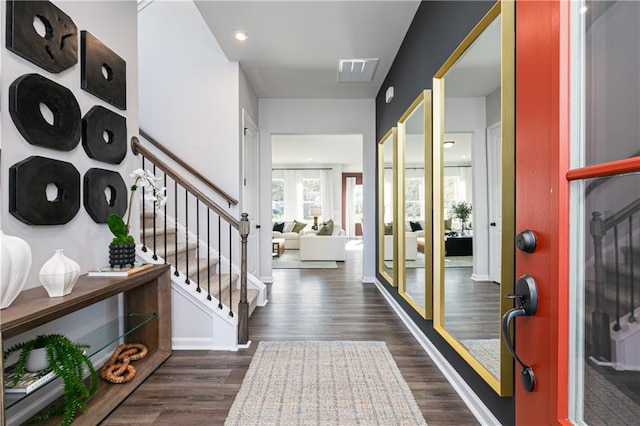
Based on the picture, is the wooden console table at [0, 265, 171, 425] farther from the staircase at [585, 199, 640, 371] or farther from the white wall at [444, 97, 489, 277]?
the white wall at [444, 97, 489, 277]

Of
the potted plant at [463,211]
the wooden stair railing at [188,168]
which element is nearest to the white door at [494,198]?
the potted plant at [463,211]

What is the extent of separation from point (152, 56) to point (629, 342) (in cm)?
449

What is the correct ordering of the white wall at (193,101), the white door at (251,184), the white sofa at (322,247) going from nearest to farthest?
the white wall at (193,101) < the white door at (251,184) < the white sofa at (322,247)

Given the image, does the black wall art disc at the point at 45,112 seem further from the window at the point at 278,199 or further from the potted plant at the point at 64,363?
the window at the point at 278,199

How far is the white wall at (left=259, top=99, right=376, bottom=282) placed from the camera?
4840 mm

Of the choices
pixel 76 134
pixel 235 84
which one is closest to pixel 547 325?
pixel 76 134

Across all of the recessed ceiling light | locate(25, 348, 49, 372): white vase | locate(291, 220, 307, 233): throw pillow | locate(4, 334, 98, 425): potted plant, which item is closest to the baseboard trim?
locate(4, 334, 98, 425): potted plant

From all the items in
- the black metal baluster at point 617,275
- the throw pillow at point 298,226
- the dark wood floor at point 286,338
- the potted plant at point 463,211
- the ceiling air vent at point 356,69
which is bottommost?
the dark wood floor at point 286,338

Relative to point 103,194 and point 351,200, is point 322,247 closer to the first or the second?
point 103,194

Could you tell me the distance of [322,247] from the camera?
22.7 feet

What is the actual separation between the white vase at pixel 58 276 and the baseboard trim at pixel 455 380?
214 cm

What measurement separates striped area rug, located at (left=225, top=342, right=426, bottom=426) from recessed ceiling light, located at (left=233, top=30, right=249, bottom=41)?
288 cm

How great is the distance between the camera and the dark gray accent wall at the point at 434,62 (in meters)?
1.59

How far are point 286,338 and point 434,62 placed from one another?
248 cm
